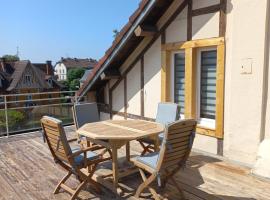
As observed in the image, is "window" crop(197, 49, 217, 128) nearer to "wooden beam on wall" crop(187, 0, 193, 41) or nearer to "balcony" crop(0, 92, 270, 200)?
"wooden beam on wall" crop(187, 0, 193, 41)

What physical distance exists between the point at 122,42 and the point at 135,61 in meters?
0.66

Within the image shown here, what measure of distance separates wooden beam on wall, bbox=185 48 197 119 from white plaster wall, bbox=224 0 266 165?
715mm

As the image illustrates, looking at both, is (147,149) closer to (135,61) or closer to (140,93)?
(140,93)

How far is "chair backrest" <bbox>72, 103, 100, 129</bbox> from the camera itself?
4.59 m

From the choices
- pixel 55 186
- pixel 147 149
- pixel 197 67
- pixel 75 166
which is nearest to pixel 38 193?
pixel 55 186

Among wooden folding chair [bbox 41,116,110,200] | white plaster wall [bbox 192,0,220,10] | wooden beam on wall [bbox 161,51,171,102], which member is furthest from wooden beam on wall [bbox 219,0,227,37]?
wooden folding chair [bbox 41,116,110,200]

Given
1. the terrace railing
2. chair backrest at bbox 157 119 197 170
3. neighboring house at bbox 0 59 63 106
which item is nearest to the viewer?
chair backrest at bbox 157 119 197 170

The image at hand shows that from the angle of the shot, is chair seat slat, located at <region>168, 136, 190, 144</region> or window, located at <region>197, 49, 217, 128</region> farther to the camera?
window, located at <region>197, 49, 217, 128</region>

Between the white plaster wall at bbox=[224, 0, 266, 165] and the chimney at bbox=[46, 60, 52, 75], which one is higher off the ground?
the chimney at bbox=[46, 60, 52, 75]

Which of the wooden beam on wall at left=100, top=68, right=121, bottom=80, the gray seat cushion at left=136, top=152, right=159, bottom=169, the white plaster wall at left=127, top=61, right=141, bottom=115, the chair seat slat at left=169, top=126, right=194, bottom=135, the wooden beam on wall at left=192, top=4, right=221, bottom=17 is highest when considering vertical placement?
the wooden beam on wall at left=192, top=4, right=221, bottom=17

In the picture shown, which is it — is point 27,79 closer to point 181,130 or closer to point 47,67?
point 47,67

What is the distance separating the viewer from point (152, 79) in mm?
5781

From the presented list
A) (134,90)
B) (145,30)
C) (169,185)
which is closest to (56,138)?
(169,185)

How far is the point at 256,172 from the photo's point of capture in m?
3.73
